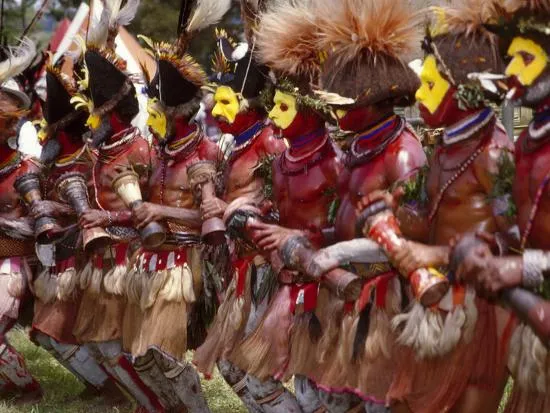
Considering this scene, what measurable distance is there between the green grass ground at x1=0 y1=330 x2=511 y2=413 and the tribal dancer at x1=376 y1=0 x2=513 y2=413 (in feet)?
9.88

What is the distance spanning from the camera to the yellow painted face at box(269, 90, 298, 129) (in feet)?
15.7

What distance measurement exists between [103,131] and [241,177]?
137 centimetres

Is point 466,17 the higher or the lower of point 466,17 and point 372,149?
the higher

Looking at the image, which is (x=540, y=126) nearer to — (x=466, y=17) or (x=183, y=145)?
(x=466, y=17)

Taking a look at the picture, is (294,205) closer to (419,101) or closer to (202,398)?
(419,101)

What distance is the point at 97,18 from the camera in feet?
21.5

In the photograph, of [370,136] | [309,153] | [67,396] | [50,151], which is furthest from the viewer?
[67,396]

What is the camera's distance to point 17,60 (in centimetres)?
→ 693

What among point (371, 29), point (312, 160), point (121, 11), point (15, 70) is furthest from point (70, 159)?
point (371, 29)

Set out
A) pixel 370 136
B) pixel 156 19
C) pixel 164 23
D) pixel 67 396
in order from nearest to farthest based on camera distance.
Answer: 1. pixel 370 136
2. pixel 67 396
3. pixel 164 23
4. pixel 156 19

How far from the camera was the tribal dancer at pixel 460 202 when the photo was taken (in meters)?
3.77

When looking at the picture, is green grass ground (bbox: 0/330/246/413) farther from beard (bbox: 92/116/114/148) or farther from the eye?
the eye

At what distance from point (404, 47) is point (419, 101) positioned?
0.46 m

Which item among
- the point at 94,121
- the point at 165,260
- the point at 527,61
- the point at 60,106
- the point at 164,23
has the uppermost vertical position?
the point at 527,61
